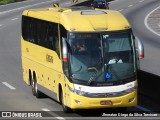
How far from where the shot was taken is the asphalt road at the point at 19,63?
782 inches

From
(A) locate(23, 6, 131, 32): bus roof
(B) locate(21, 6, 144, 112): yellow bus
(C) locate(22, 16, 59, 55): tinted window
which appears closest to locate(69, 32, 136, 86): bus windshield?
(B) locate(21, 6, 144, 112): yellow bus

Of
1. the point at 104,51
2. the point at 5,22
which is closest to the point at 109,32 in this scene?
the point at 104,51

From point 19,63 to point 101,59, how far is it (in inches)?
613

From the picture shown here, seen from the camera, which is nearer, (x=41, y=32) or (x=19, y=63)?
(x=41, y=32)

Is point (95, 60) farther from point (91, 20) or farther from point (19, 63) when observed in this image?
point (19, 63)

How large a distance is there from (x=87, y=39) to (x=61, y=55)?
108 centimetres

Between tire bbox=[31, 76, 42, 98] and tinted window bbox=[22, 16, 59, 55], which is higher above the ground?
tinted window bbox=[22, 16, 59, 55]

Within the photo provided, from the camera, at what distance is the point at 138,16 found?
213ft

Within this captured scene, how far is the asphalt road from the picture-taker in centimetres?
1986

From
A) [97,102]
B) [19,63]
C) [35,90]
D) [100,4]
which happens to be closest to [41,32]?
[35,90]

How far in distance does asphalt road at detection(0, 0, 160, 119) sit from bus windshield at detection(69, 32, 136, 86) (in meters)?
1.16

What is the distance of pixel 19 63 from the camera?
33219 mm

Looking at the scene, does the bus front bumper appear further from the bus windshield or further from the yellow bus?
the bus windshield

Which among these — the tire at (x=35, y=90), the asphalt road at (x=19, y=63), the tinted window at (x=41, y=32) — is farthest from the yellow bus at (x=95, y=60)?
the tire at (x=35, y=90)
